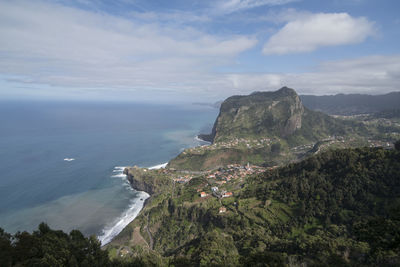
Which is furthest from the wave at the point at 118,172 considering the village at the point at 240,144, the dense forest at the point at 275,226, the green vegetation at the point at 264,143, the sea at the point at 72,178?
the village at the point at 240,144

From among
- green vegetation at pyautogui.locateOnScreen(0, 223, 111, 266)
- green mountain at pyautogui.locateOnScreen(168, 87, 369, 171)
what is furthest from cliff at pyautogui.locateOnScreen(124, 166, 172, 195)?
green vegetation at pyautogui.locateOnScreen(0, 223, 111, 266)

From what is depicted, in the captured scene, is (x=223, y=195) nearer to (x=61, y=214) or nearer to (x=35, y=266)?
(x=61, y=214)

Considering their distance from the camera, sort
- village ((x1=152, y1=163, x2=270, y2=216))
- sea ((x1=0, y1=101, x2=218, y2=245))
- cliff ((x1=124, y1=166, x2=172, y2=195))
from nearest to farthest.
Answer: sea ((x1=0, y1=101, x2=218, y2=245))
village ((x1=152, y1=163, x2=270, y2=216))
cliff ((x1=124, y1=166, x2=172, y2=195))

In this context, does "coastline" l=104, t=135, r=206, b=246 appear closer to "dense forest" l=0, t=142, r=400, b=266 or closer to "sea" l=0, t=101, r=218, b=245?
"sea" l=0, t=101, r=218, b=245

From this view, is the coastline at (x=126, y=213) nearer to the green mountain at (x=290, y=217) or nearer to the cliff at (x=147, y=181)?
the cliff at (x=147, y=181)

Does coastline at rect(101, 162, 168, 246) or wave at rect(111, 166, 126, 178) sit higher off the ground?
wave at rect(111, 166, 126, 178)

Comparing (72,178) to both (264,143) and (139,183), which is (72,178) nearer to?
(139,183)

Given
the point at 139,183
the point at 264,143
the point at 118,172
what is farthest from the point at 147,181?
the point at 264,143
